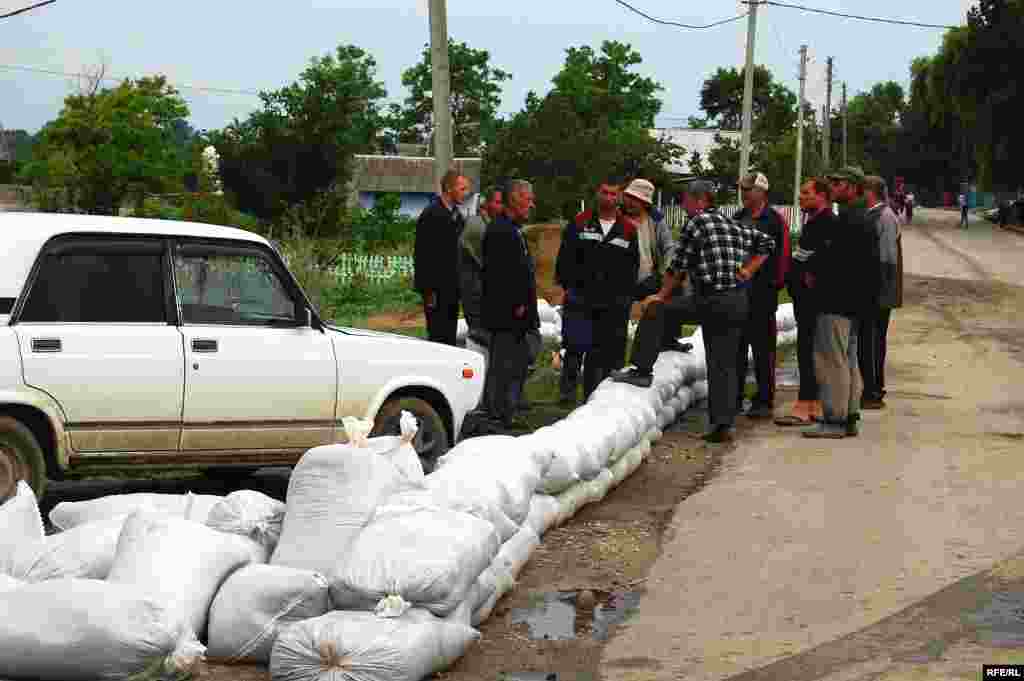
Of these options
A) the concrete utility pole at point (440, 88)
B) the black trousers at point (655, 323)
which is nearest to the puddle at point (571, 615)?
the black trousers at point (655, 323)

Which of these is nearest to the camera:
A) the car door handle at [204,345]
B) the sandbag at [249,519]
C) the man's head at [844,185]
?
the sandbag at [249,519]

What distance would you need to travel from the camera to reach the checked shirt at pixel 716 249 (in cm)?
1173

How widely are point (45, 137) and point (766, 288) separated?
68303 mm

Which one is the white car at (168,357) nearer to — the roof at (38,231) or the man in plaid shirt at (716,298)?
the roof at (38,231)

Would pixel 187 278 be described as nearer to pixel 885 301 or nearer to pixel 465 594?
pixel 465 594

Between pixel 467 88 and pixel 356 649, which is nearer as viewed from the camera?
pixel 356 649

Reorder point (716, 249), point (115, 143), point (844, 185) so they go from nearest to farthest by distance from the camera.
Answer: point (716, 249) < point (844, 185) < point (115, 143)

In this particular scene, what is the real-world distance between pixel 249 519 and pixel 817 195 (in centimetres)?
640

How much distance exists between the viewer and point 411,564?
616 centimetres

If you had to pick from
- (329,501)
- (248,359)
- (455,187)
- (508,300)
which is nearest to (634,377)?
(508,300)

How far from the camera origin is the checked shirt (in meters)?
11.7

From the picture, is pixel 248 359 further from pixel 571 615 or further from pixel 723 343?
pixel 723 343

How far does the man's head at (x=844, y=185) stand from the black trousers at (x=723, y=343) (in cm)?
104

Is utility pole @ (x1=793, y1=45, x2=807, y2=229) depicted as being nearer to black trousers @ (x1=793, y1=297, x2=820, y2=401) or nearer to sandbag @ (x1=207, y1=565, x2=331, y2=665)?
black trousers @ (x1=793, y1=297, x2=820, y2=401)
